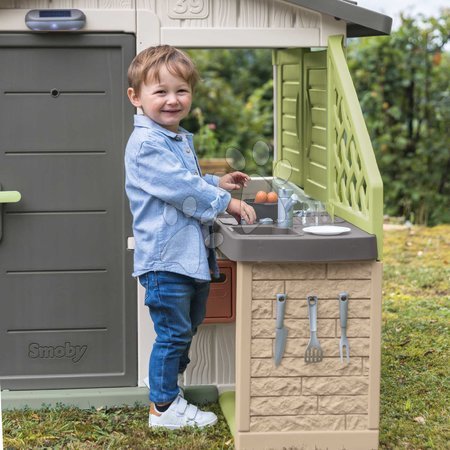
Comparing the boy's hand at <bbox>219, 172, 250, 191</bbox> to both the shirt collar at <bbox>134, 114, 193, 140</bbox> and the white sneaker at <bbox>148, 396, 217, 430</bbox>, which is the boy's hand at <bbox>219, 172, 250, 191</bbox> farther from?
the white sneaker at <bbox>148, 396, 217, 430</bbox>

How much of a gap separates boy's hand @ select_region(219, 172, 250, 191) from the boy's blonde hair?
48 centimetres

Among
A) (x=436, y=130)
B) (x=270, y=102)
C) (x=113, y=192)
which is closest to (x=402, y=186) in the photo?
(x=436, y=130)

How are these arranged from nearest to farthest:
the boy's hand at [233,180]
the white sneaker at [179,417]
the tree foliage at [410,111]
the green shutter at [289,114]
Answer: the white sneaker at [179,417]
the boy's hand at [233,180]
the green shutter at [289,114]
the tree foliage at [410,111]

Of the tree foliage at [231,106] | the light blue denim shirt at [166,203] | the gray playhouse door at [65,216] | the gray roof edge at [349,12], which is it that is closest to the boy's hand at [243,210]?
the light blue denim shirt at [166,203]

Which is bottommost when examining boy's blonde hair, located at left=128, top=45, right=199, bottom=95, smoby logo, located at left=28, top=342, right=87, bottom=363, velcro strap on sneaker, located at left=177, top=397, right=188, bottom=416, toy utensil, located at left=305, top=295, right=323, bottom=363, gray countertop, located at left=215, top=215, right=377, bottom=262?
velcro strap on sneaker, located at left=177, top=397, right=188, bottom=416

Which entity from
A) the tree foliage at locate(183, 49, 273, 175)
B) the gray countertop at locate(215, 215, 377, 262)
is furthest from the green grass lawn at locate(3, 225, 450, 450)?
the tree foliage at locate(183, 49, 273, 175)

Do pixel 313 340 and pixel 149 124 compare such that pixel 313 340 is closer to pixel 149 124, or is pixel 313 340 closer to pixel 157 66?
pixel 149 124

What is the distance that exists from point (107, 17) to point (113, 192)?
2.60 ft

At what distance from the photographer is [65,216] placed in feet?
14.5

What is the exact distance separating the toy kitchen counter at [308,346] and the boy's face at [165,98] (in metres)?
0.56

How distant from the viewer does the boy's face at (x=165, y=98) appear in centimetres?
395

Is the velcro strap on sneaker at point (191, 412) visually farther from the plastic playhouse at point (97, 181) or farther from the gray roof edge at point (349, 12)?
the gray roof edge at point (349, 12)

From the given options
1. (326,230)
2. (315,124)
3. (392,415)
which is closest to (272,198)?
(326,230)

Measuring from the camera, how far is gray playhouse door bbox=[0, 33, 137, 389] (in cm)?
434
